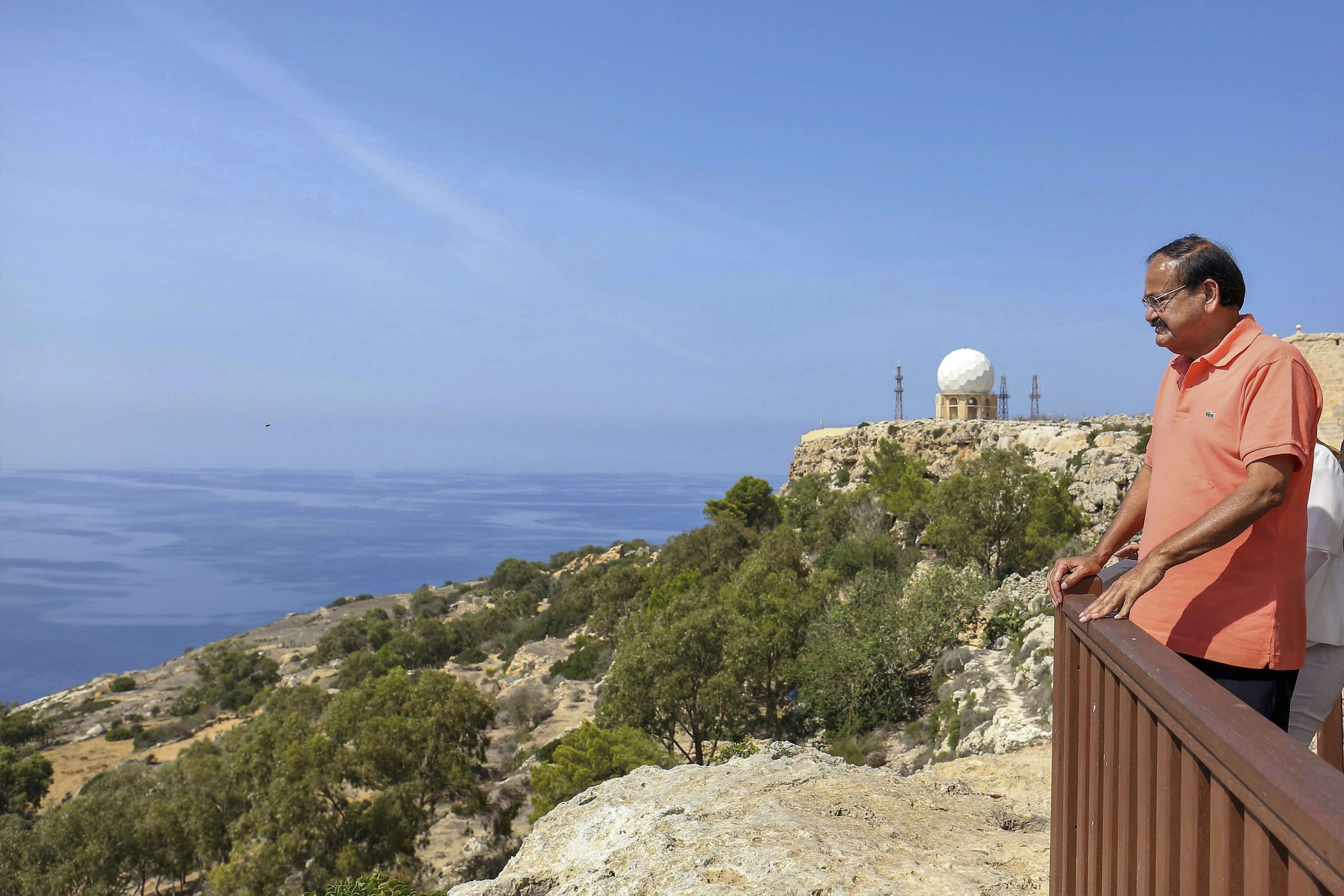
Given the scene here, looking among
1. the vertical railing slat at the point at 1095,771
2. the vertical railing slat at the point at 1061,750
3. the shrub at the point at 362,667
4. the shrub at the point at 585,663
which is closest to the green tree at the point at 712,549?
the shrub at the point at 585,663

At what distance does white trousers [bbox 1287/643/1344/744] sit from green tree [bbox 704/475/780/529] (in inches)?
1698

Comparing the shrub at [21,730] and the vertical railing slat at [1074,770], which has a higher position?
the vertical railing slat at [1074,770]

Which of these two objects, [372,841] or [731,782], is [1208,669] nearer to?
[731,782]

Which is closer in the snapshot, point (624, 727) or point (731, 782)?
point (731, 782)

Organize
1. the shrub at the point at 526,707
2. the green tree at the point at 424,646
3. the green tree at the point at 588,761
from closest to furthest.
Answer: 1. the green tree at the point at 588,761
2. the shrub at the point at 526,707
3. the green tree at the point at 424,646

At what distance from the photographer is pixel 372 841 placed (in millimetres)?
16047

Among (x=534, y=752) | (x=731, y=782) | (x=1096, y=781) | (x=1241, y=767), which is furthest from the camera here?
(x=534, y=752)

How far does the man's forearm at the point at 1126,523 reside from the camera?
9.16 ft

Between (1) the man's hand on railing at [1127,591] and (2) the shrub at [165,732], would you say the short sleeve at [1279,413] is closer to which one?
(1) the man's hand on railing at [1127,591]

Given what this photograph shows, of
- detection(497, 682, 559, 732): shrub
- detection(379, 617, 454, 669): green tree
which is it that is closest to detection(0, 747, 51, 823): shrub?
detection(379, 617, 454, 669): green tree

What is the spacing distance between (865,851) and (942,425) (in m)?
39.8

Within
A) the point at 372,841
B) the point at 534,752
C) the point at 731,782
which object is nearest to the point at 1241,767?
the point at 731,782

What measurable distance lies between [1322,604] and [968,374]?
44525 mm

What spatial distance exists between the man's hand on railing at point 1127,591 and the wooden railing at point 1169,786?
56mm
